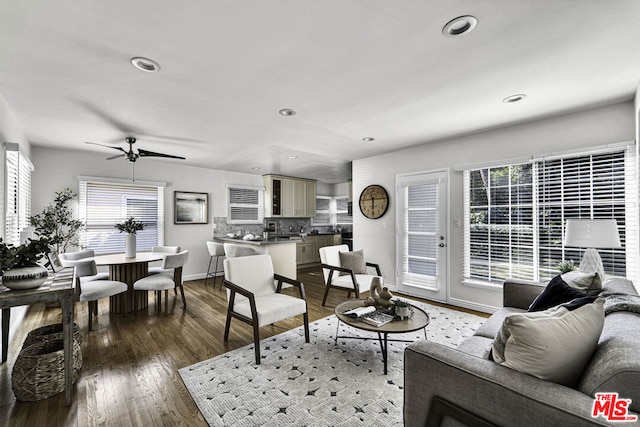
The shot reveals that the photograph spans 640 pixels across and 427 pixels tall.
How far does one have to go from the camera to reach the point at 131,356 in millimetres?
2619

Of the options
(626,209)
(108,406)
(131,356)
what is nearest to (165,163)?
(131,356)

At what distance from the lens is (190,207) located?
5.94 m

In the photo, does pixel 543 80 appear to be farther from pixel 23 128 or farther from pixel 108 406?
pixel 23 128

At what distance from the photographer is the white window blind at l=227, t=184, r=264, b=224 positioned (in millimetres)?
6574

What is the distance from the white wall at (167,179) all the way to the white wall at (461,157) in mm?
3115

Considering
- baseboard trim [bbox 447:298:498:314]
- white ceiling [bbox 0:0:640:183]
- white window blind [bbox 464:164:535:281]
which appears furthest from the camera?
baseboard trim [bbox 447:298:498:314]

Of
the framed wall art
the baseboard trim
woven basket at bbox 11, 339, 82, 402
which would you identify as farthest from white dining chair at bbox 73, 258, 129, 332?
the baseboard trim

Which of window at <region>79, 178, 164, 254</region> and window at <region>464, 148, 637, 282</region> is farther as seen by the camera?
window at <region>79, 178, 164, 254</region>

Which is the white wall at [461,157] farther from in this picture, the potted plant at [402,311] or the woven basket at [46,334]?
the woven basket at [46,334]

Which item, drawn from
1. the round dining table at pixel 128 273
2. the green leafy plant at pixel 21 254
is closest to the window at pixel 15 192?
the round dining table at pixel 128 273

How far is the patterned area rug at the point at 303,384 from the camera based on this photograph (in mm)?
1832
